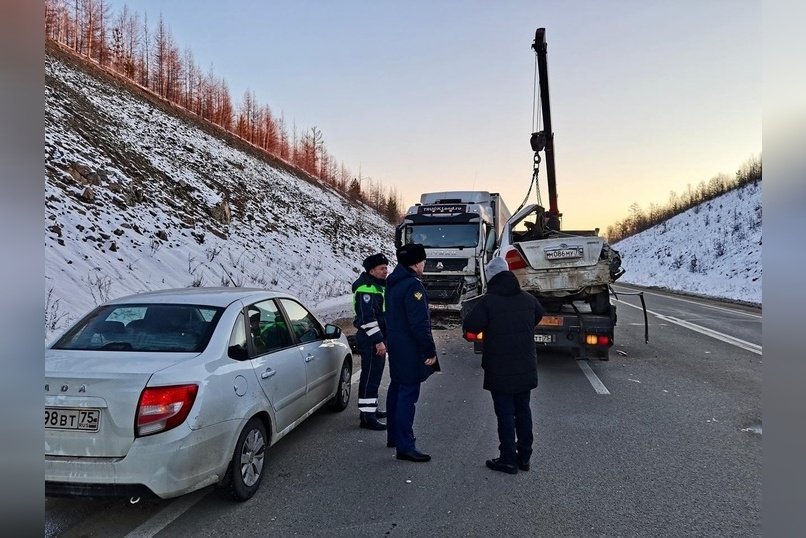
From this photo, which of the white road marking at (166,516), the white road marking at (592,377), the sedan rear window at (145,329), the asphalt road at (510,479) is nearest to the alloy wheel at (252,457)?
the asphalt road at (510,479)

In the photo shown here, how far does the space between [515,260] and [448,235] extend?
582 centimetres

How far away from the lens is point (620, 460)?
413 cm

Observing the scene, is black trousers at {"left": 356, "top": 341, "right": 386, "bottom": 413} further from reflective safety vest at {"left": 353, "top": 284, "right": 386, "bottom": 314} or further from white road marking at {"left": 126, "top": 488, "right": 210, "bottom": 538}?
white road marking at {"left": 126, "top": 488, "right": 210, "bottom": 538}

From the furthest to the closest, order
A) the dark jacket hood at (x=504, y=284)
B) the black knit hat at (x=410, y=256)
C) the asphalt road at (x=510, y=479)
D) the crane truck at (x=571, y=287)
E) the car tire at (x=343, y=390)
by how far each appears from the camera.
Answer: the crane truck at (x=571, y=287) < the car tire at (x=343, y=390) < the black knit hat at (x=410, y=256) < the dark jacket hood at (x=504, y=284) < the asphalt road at (x=510, y=479)

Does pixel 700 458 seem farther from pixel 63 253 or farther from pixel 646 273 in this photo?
pixel 646 273

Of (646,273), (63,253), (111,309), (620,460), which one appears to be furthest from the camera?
(646,273)

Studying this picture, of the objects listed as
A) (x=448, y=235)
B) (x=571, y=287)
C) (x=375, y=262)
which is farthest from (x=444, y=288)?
(x=375, y=262)

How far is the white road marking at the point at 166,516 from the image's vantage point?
2.93m

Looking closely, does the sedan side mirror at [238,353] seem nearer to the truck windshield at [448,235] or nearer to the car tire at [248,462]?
the car tire at [248,462]

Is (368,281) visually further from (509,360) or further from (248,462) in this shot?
(248,462)

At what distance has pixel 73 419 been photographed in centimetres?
278

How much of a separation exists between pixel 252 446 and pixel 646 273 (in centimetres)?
5458

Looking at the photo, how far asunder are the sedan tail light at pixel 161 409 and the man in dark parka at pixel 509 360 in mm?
2300
